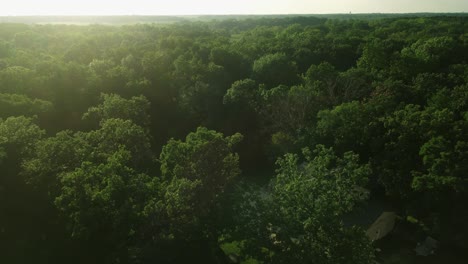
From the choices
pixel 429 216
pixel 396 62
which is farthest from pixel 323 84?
pixel 429 216

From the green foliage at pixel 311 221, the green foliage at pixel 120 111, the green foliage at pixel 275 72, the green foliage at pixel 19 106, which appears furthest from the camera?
the green foliage at pixel 275 72

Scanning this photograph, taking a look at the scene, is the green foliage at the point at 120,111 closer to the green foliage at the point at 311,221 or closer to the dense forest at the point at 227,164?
the dense forest at the point at 227,164

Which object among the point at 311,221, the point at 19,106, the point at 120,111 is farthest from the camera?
the point at 120,111

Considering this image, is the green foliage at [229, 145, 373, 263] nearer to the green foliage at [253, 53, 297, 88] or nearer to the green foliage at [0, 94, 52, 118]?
the green foliage at [0, 94, 52, 118]

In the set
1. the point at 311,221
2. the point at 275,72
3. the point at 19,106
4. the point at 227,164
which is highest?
the point at 19,106

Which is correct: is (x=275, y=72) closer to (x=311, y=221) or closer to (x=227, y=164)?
(x=227, y=164)

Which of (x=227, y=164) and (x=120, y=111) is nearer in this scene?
(x=227, y=164)

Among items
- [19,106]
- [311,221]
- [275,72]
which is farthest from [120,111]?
[275,72]

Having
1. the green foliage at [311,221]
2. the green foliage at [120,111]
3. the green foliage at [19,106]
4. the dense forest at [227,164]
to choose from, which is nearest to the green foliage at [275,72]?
the dense forest at [227,164]
